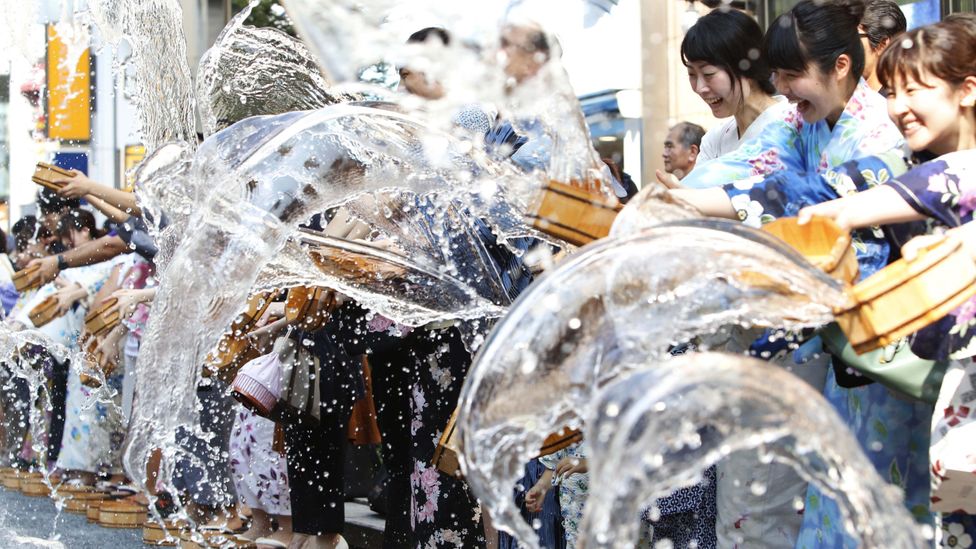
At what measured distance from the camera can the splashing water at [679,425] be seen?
6.60ft

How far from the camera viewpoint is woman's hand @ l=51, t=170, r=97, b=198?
18.4 feet

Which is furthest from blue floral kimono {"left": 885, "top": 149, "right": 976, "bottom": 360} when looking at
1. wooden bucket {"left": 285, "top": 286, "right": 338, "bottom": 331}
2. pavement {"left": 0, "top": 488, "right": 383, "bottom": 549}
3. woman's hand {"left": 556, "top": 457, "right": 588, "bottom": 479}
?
pavement {"left": 0, "top": 488, "right": 383, "bottom": 549}

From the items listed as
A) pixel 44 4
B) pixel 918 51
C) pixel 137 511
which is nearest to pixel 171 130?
pixel 137 511

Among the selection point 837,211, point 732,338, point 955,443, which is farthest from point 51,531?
point 955,443

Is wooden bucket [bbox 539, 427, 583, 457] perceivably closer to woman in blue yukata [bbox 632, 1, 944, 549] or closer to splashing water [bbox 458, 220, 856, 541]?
woman in blue yukata [bbox 632, 1, 944, 549]

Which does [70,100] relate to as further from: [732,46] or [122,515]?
[732,46]

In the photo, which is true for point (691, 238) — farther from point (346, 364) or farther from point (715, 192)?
point (346, 364)

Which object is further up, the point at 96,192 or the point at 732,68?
the point at 732,68

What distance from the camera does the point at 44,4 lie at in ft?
30.6

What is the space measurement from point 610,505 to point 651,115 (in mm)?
5838

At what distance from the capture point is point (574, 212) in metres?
2.58

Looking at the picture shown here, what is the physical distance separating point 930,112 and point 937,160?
0.12 m

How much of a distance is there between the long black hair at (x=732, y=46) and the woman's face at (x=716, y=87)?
0.01m

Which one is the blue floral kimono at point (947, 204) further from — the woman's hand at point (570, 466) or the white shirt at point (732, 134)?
the woman's hand at point (570, 466)
